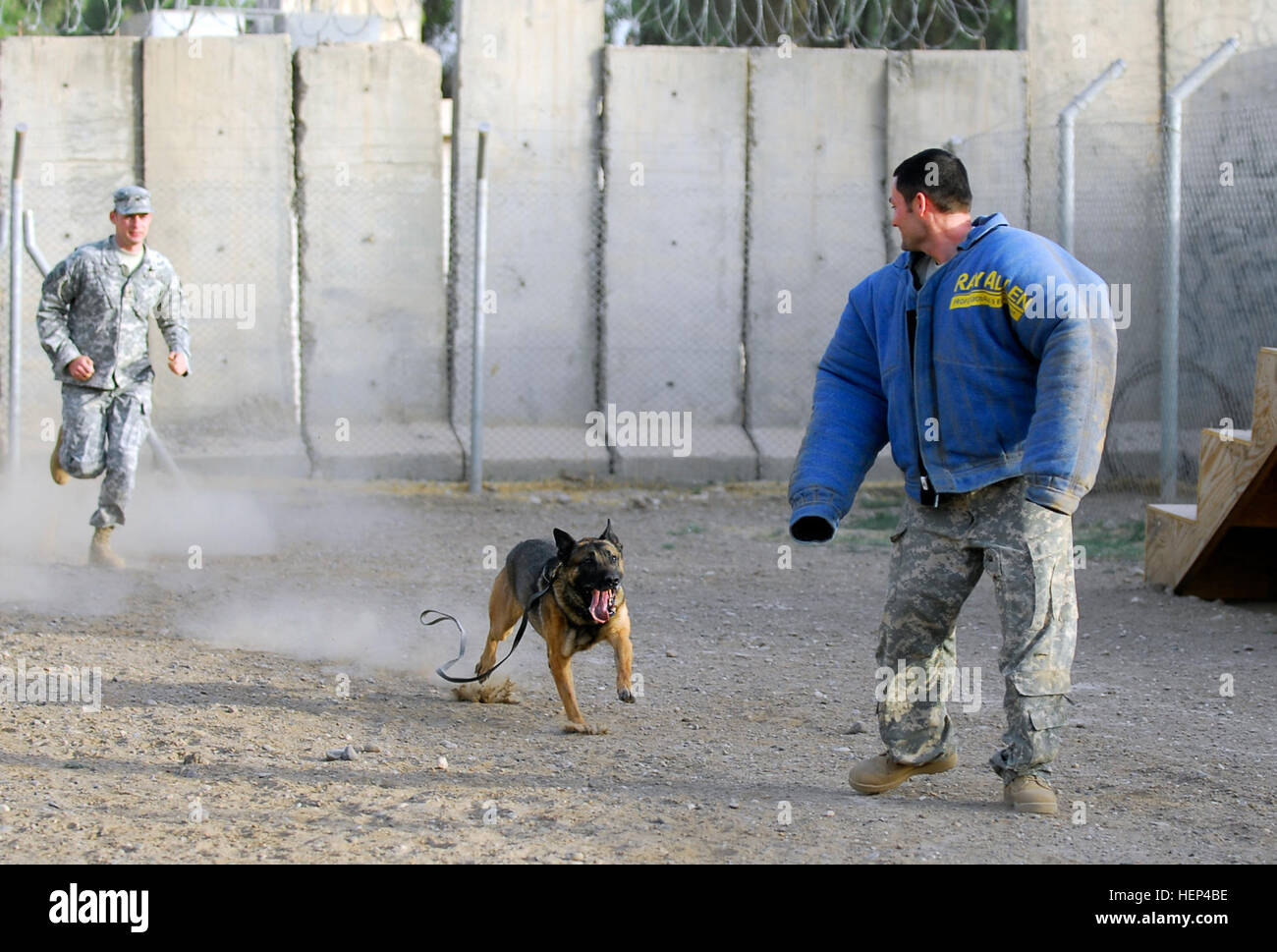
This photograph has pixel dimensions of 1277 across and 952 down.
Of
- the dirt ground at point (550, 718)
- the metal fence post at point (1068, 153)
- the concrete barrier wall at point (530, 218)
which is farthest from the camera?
the concrete barrier wall at point (530, 218)

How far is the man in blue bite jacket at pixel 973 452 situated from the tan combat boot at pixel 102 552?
4799 millimetres

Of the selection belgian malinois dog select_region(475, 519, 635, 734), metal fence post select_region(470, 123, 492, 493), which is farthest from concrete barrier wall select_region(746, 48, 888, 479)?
belgian malinois dog select_region(475, 519, 635, 734)

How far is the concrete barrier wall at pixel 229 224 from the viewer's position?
10.7 meters

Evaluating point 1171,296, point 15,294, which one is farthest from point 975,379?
point 15,294

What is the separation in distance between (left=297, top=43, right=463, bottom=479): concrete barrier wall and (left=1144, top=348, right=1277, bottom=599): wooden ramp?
549 centimetres

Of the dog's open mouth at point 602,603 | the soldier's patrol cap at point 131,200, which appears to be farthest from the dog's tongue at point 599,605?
the soldier's patrol cap at point 131,200

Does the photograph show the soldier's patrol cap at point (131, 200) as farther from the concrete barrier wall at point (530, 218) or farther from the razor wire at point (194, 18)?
the concrete barrier wall at point (530, 218)

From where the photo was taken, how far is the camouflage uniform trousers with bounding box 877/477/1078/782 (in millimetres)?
4000

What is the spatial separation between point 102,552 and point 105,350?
42.9 inches

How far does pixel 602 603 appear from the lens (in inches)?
195

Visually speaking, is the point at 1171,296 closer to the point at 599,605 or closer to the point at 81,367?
the point at 599,605

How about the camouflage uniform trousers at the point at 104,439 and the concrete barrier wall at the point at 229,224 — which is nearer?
the camouflage uniform trousers at the point at 104,439

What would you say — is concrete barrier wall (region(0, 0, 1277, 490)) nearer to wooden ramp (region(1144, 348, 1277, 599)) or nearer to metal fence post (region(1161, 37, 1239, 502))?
metal fence post (region(1161, 37, 1239, 502))
